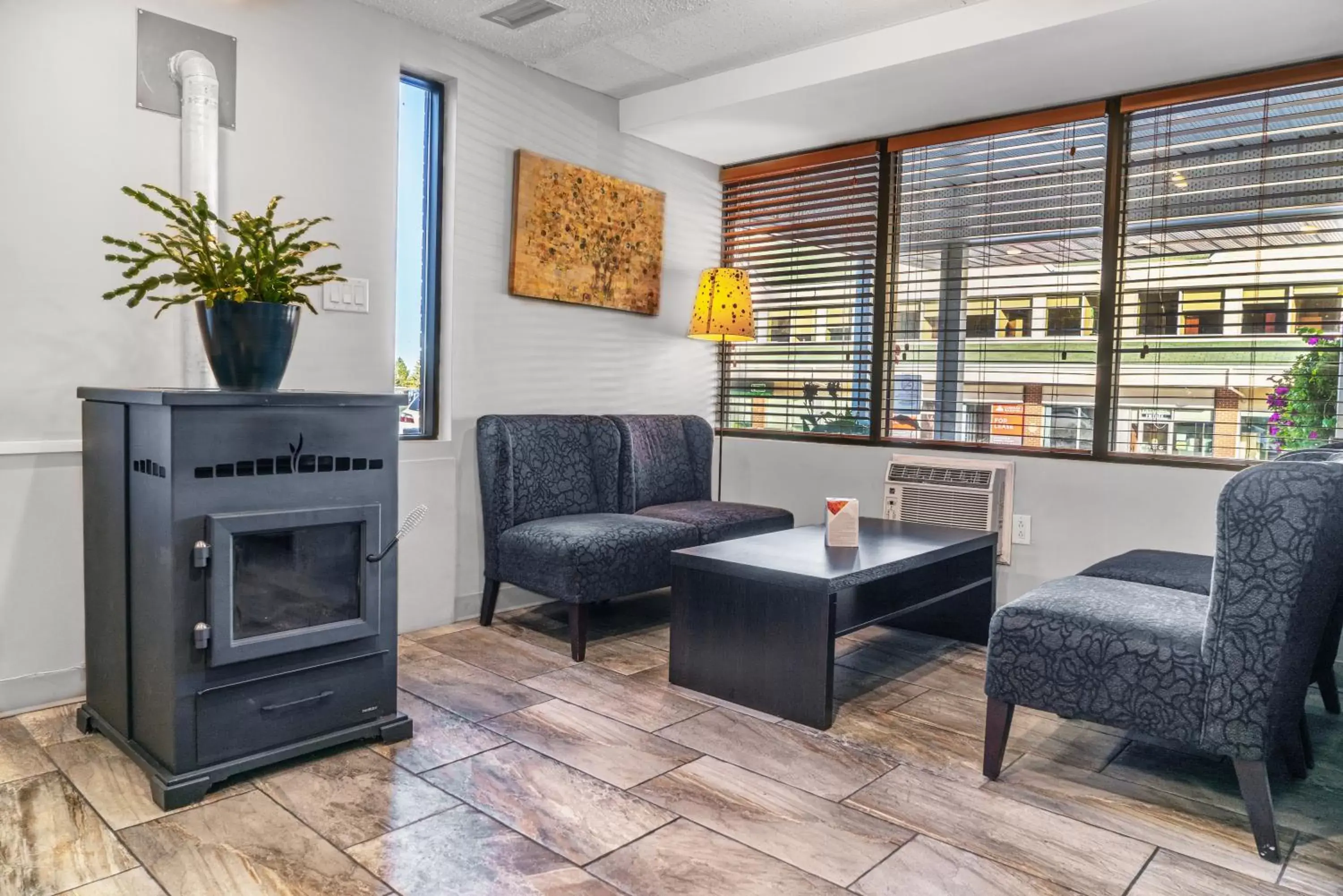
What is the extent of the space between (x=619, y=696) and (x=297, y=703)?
96 centimetres

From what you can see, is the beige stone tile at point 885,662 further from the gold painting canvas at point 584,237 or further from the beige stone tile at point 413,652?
the gold painting canvas at point 584,237

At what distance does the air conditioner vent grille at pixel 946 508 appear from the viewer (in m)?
3.70

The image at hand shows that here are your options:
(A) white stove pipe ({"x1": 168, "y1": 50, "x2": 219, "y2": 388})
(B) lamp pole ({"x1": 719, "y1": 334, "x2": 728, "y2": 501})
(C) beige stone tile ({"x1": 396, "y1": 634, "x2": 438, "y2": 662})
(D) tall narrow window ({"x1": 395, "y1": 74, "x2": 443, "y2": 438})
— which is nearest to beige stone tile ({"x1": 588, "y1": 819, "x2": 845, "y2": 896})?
(C) beige stone tile ({"x1": 396, "y1": 634, "x2": 438, "y2": 662})

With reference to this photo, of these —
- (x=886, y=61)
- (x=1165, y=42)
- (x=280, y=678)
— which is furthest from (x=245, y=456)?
(x=1165, y=42)

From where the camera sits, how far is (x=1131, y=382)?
11.6 ft

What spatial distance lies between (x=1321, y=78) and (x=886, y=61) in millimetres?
1463

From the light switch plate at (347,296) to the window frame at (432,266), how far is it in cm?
35

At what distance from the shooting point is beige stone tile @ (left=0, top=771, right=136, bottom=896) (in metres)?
1.70

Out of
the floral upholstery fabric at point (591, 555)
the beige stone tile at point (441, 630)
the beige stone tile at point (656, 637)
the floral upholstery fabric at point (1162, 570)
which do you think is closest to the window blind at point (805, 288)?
the floral upholstery fabric at point (591, 555)

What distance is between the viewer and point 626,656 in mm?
3225

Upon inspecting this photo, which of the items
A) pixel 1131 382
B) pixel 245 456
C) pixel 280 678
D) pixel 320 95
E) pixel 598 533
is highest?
pixel 320 95

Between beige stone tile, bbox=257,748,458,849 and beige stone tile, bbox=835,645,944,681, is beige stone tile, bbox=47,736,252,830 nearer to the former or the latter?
beige stone tile, bbox=257,748,458,849

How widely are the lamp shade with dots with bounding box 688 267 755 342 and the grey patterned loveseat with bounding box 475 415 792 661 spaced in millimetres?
450

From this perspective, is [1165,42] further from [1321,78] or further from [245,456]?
[245,456]
